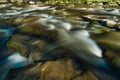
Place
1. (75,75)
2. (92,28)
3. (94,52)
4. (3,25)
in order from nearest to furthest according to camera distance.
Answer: (75,75)
(94,52)
(92,28)
(3,25)

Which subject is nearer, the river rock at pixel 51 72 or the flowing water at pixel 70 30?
the river rock at pixel 51 72

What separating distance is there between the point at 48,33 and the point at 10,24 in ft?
7.48

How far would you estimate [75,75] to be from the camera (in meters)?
5.05

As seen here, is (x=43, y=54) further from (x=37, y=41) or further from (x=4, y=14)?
(x=4, y=14)

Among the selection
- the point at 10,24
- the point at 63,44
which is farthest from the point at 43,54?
the point at 10,24

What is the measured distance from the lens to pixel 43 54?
6.35m

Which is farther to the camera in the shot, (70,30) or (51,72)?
(70,30)

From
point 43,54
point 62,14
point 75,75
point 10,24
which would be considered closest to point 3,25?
point 10,24

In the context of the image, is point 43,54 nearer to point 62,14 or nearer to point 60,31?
point 60,31

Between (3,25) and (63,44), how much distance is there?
136 inches

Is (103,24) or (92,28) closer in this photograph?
(92,28)

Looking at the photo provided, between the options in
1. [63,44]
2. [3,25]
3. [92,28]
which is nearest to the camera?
[63,44]

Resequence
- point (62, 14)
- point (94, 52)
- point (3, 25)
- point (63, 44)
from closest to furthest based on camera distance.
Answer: point (94, 52)
point (63, 44)
point (3, 25)
point (62, 14)

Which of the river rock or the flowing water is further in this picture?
the flowing water
